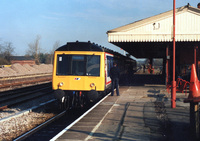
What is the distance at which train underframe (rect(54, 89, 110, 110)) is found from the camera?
433 inches

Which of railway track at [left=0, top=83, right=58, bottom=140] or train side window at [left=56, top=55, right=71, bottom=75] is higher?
train side window at [left=56, top=55, right=71, bottom=75]

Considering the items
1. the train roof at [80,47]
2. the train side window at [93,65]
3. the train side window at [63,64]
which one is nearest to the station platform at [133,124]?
the train side window at [93,65]

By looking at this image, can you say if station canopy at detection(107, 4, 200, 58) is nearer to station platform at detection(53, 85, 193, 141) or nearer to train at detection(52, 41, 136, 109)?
train at detection(52, 41, 136, 109)

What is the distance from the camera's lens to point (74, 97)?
1147 cm

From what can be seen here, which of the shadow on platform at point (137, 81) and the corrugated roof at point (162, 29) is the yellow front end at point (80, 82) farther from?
the shadow on platform at point (137, 81)

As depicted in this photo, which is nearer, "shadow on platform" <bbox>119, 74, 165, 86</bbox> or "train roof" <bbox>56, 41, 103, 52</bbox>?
"train roof" <bbox>56, 41, 103, 52</bbox>

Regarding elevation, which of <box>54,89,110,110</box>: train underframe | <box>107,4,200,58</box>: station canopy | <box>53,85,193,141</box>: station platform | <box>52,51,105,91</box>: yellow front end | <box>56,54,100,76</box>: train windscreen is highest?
<box>107,4,200,58</box>: station canopy

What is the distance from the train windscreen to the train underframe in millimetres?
845

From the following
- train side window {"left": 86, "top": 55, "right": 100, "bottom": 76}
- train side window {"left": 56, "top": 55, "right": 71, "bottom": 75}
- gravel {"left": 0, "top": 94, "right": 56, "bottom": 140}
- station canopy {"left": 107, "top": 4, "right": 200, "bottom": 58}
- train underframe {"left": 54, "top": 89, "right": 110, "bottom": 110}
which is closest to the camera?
gravel {"left": 0, "top": 94, "right": 56, "bottom": 140}

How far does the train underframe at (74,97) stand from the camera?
10998 millimetres

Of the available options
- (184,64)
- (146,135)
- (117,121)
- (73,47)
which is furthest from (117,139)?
(184,64)

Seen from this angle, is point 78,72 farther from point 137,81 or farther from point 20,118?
point 137,81

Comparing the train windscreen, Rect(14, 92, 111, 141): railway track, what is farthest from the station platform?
the train windscreen

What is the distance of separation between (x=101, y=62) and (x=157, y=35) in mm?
6423
